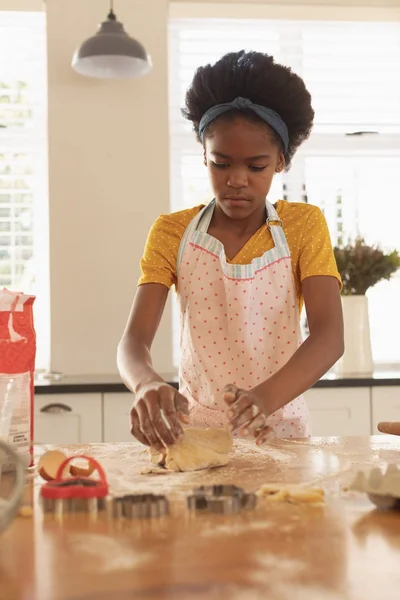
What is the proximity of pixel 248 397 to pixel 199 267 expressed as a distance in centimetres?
50

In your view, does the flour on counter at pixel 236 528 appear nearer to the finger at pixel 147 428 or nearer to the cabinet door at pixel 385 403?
Answer: the finger at pixel 147 428

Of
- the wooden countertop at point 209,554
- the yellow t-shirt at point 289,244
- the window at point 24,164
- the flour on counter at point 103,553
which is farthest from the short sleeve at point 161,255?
the window at point 24,164

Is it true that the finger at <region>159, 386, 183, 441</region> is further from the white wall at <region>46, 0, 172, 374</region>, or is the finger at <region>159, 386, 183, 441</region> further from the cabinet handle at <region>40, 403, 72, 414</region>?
the white wall at <region>46, 0, 172, 374</region>

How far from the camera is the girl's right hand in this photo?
3.86ft

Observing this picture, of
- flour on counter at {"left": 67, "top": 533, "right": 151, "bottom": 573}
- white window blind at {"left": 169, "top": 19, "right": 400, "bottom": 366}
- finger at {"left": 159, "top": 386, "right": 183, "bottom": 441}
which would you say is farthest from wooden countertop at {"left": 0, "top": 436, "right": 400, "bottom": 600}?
white window blind at {"left": 169, "top": 19, "right": 400, "bottom": 366}

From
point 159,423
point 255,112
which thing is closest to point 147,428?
point 159,423

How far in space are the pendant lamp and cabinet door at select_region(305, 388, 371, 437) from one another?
1.29m

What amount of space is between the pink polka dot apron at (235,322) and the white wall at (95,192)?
1.62m

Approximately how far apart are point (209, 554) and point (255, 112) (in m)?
0.95

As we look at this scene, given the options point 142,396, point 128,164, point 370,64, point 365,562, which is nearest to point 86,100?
point 128,164

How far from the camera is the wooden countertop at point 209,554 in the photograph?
676 millimetres

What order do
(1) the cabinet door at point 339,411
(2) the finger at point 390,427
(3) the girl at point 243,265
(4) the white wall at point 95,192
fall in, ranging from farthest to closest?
(4) the white wall at point 95,192, (1) the cabinet door at point 339,411, (3) the girl at point 243,265, (2) the finger at point 390,427

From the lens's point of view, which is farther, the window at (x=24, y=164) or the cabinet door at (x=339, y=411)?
the window at (x=24, y=164)

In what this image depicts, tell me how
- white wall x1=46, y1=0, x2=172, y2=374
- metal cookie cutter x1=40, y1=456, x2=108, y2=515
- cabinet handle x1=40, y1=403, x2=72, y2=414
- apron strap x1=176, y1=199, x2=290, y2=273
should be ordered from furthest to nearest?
1. white wall x1=46, y1=0, x2=172, y2=374
2. cabinet handle x1=40, y1=403, x2=72, y2=414
3. apron strap x1=176, y1=199, x2=290, y2=273
4. metal cookie cutter x1=40, y1=456, x2=108, y2=515
